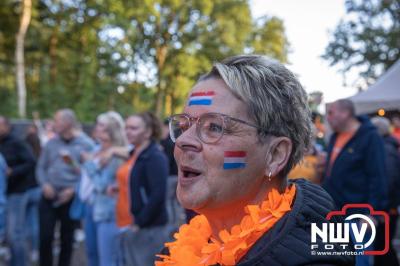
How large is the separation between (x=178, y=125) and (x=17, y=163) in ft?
14.7

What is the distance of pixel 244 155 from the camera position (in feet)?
4.93

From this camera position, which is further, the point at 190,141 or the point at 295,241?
the point at 190,141

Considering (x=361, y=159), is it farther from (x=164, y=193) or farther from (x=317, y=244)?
(x=317, y=244)

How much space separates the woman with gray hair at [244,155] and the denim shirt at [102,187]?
10.2 ft

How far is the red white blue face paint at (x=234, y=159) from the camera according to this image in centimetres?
148

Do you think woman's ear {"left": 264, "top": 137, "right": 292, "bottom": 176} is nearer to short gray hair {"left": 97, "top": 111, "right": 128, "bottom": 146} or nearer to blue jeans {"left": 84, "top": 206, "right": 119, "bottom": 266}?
blue jeans {"left": 84, "top": 206, "right": 119, "bottom": 266}

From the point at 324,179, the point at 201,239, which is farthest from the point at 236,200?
the point at 324,179

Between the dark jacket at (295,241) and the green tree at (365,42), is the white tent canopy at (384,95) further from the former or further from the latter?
the green tree at (365,42)

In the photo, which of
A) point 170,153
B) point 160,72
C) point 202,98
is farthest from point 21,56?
point 202,98

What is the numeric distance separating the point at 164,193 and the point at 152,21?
2122 cm

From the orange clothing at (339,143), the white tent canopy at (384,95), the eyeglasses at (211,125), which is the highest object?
the white tent canopy at (384,95)

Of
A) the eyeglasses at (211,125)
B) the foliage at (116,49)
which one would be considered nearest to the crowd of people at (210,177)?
the eyeglasses at (211,125)

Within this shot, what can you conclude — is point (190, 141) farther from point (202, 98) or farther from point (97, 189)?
point (97, 189)

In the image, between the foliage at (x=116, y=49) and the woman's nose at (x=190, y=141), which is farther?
the foliage at (x=116, y=49)
